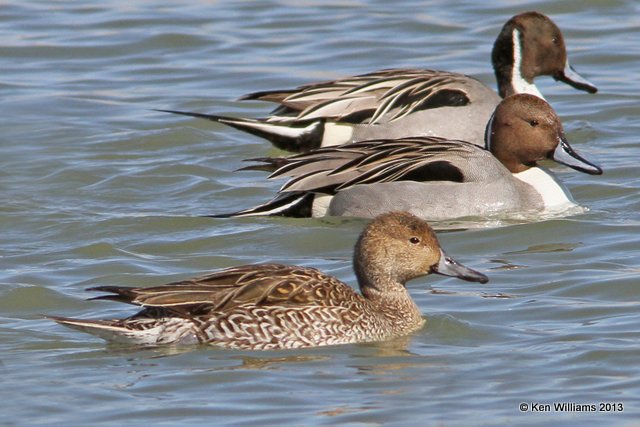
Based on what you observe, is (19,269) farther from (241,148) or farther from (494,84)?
(494,84)

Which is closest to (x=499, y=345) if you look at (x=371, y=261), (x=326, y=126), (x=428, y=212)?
(x=371, y=261)

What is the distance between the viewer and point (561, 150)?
425 inches

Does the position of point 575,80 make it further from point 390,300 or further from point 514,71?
point 390,300

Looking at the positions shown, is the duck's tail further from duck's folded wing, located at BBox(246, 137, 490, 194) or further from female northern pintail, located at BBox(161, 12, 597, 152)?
duck's folded wing, located at BBox(246, 137, 490, 194)

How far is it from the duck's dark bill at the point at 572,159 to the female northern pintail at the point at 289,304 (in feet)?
9.06

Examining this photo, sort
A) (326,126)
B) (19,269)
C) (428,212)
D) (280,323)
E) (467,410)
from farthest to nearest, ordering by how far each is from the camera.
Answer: (326,126)
(428,212)
(19,269)
(280,323)
(467,410)

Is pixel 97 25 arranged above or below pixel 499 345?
above

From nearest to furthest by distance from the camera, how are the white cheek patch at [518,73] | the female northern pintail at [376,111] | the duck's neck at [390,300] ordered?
the duck's neck at [390,300] < the female northern pintail at [376,111] < the white cheek patch at [518,73]

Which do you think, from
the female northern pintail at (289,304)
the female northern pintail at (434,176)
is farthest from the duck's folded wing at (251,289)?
the female northern pintail at (434,176)

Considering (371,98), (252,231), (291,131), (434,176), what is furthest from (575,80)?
(252,231)

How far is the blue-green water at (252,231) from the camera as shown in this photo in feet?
23.4

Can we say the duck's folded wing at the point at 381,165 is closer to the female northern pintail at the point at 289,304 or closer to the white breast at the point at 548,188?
the white breast at the point at 548,188

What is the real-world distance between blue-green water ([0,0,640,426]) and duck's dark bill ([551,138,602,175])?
0.28m

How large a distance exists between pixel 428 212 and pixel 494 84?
183 inches
